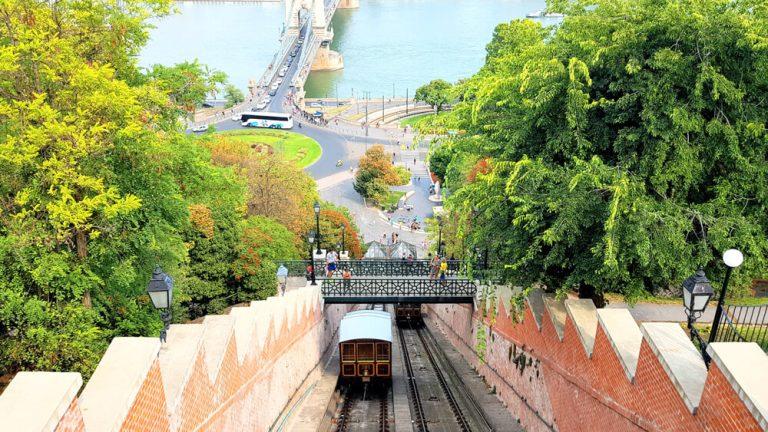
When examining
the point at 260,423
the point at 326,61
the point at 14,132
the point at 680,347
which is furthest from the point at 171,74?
the point at 326,61

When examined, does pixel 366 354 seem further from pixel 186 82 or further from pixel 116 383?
pixel 116 383

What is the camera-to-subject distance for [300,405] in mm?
16297

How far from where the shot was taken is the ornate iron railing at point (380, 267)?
21969mm

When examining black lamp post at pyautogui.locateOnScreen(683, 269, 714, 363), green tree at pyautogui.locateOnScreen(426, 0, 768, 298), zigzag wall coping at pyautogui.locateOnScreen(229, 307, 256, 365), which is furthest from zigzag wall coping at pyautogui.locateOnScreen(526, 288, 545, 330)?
zigzag wall coping at pyautogui.locateOnScreen(229, 307, 256, 365)

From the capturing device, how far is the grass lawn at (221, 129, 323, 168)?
66.8 meters

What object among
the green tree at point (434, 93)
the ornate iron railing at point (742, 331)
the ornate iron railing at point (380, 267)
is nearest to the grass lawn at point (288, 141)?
the green tree at point (434, 93)

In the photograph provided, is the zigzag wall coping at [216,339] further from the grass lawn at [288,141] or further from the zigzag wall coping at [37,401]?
the grass lawn at [288,141]

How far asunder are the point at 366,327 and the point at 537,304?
7984mm

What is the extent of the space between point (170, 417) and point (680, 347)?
6.16 meters

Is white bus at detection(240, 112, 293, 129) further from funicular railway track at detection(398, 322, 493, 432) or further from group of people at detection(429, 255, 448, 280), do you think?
group of people at detection(429, 255, 448, 280)

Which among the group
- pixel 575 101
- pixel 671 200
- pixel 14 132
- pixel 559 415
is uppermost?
pixel 575 101

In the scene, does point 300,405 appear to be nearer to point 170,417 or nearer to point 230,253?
point 230,253

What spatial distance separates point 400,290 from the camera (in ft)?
68.8

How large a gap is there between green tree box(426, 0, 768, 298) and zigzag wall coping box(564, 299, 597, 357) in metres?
0.44
